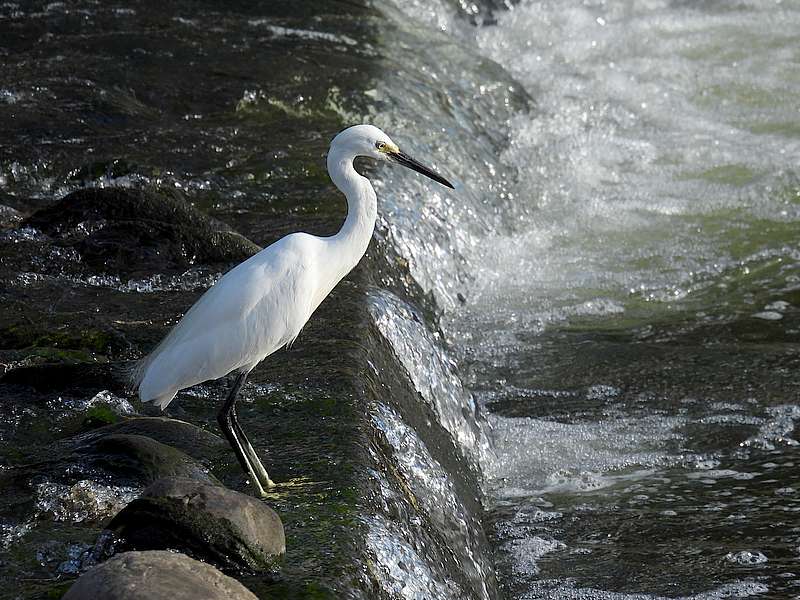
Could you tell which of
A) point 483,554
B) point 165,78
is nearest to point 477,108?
point 165,78

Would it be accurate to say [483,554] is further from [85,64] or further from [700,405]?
[85,64]

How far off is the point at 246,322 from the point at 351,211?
0.69 metres

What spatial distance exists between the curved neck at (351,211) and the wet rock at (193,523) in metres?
1.54

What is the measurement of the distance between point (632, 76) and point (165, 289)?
8.11 metres

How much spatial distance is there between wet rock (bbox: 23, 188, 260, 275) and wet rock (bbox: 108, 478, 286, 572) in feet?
9.70

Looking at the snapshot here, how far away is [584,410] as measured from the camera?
267 inches

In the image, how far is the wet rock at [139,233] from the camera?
6.55 metres

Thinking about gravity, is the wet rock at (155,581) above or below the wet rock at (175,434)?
above

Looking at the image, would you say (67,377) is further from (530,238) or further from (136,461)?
(530,238)

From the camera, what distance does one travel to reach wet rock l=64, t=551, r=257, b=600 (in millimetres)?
3189

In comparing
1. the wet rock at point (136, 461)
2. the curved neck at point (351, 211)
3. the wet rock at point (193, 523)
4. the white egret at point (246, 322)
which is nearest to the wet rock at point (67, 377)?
the white egret at point (246, 322)

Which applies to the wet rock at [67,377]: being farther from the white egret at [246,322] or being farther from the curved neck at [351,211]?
the curved neck at [351,211]

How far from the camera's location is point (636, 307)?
828 centimetres

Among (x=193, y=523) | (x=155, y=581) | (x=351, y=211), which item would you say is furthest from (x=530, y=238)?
(x=155, y=581)
